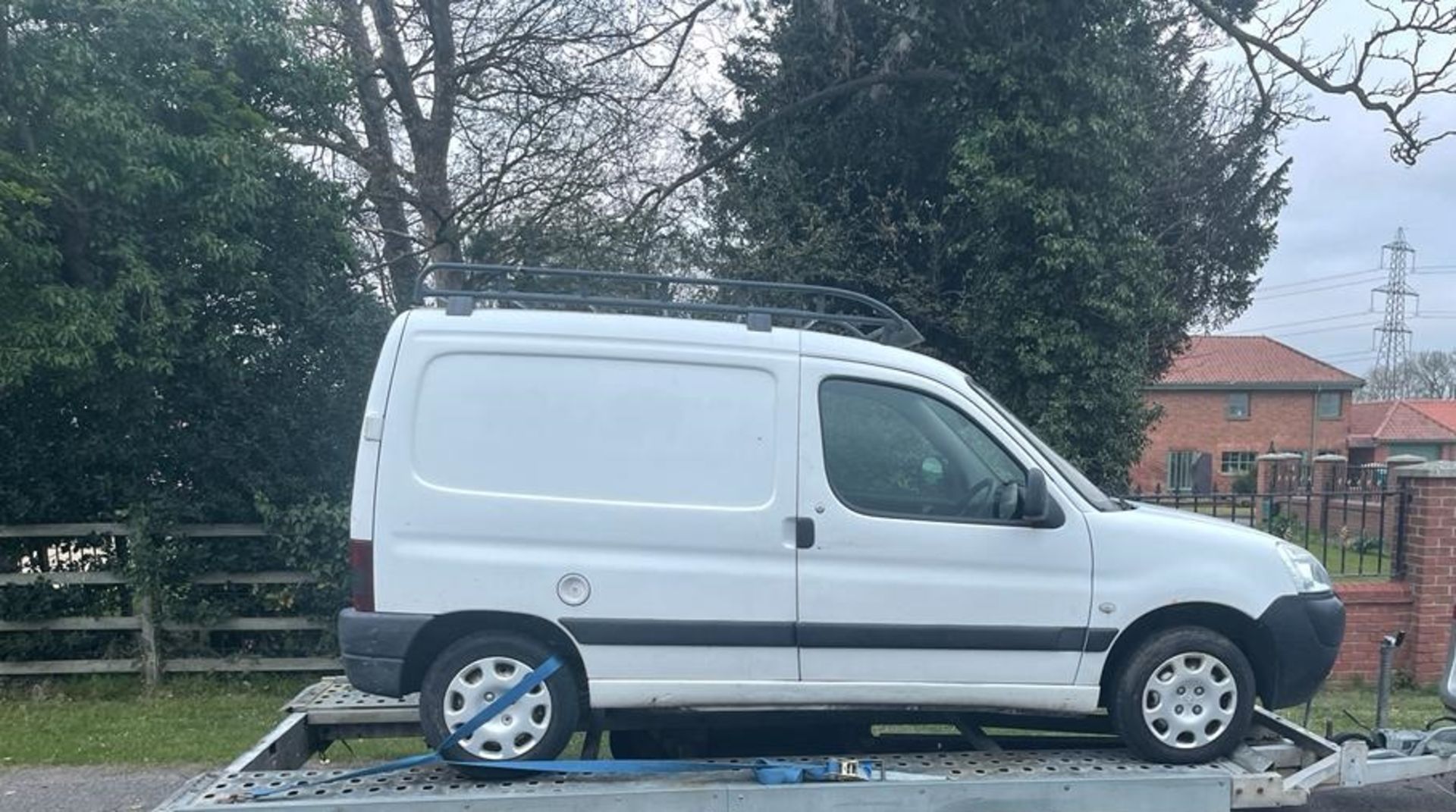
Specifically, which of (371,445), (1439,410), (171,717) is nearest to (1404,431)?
(1439,410)

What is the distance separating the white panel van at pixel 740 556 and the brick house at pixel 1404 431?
49485 millimetres

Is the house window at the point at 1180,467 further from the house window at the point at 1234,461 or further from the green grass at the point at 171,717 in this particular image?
the green grass at the point at 171,717

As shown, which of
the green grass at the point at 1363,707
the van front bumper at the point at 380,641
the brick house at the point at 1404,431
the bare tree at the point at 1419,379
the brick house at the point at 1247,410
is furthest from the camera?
the bare tree at the point at 1419,379

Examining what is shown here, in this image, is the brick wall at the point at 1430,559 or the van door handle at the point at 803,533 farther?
the brick wall at the point at 1430,559

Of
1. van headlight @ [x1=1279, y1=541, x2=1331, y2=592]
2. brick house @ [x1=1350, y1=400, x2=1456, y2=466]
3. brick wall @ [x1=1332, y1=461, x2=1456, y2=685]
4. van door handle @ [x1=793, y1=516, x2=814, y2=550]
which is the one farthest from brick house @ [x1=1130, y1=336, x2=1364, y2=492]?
van door handle @ [x1=793, y1=516, x2=814, y2=550]

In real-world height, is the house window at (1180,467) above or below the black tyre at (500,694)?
below

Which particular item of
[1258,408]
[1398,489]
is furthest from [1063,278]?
[1258,408]

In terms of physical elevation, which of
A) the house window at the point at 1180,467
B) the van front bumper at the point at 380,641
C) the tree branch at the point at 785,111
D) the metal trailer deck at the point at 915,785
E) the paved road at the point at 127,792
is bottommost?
the house window at the point at 1180,467

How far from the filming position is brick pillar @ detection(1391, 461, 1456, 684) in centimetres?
834

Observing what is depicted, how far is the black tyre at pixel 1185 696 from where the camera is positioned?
4363 mm

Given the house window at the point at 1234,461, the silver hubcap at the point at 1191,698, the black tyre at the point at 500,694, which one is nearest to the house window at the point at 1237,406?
the house window at the point at 1234,461

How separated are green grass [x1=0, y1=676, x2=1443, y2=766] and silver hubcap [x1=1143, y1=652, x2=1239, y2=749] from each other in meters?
3.00

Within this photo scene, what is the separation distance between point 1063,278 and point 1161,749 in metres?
7.72

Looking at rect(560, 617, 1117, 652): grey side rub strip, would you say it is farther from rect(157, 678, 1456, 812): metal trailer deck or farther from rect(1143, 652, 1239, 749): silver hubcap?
rect(157, 678, 1456, 812): metal trailer deck
